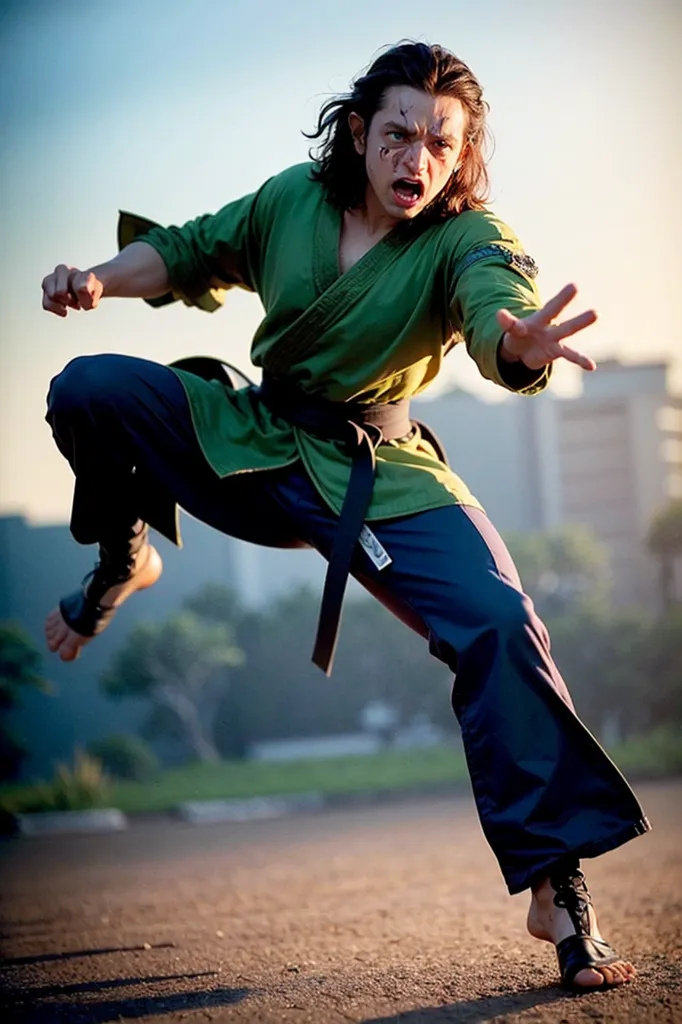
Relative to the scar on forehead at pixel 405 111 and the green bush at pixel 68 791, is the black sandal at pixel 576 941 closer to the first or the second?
the scar on forehead at pixel 405 111

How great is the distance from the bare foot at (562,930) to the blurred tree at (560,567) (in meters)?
7.36

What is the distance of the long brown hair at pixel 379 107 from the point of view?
5.71ft

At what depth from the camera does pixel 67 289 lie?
1790 millimetres

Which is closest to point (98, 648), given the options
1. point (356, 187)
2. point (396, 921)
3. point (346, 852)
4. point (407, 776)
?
point (407, 776)

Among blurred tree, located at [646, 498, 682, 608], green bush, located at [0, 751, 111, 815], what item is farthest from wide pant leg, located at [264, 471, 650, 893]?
blurred tree, located at [646, 498, 682, 608]

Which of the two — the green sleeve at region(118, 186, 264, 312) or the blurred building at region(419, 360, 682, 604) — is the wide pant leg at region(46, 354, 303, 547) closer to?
the green sleeve at region(118, 186, 264, 312)

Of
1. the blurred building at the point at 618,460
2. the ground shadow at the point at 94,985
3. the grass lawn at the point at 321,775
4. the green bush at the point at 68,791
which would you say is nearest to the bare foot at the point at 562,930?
the ground shadow at the point at 94,985

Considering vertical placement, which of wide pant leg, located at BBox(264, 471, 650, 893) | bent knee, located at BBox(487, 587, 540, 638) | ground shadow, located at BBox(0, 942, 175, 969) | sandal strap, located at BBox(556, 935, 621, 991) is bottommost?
ground shadow, located at BBox(0, 942, 175, 969)

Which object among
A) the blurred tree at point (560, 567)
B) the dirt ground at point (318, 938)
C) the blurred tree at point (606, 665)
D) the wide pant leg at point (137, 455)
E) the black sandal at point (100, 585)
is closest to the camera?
the dirt ground at point (318, 938)

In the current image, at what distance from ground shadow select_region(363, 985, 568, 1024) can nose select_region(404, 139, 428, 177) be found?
1079mm

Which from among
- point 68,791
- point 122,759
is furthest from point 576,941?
point 122,759

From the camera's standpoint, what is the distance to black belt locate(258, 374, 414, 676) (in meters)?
1.73

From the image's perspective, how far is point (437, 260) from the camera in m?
1.71

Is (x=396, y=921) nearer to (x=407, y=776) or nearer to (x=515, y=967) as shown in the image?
(x=515, y=967)
